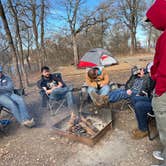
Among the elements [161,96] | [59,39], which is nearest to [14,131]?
[161,96]

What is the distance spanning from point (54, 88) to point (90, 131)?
132 cm

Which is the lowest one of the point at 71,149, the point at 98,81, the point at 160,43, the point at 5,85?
the point at 71,149

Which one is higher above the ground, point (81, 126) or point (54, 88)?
point (54, 88)

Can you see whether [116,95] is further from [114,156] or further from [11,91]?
[11,91]

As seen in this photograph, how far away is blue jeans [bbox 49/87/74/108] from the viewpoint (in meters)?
3.71

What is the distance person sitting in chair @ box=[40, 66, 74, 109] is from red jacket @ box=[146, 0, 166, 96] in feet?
7.49

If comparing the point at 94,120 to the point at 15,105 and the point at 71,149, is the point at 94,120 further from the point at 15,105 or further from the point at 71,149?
the point at 15,105

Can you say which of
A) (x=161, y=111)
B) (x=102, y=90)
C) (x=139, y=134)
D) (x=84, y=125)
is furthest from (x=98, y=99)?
(x=161, y=111)

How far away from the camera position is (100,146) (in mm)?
2535

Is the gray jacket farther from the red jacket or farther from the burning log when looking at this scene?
the red jacket

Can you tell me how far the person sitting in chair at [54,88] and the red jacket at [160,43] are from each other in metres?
2.28

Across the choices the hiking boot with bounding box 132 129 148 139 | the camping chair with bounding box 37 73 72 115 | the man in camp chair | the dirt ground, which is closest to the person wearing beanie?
the dirt ground

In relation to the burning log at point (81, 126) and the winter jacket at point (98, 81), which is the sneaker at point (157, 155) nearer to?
the burning log at point (81, 126)

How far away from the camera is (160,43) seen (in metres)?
1.53
